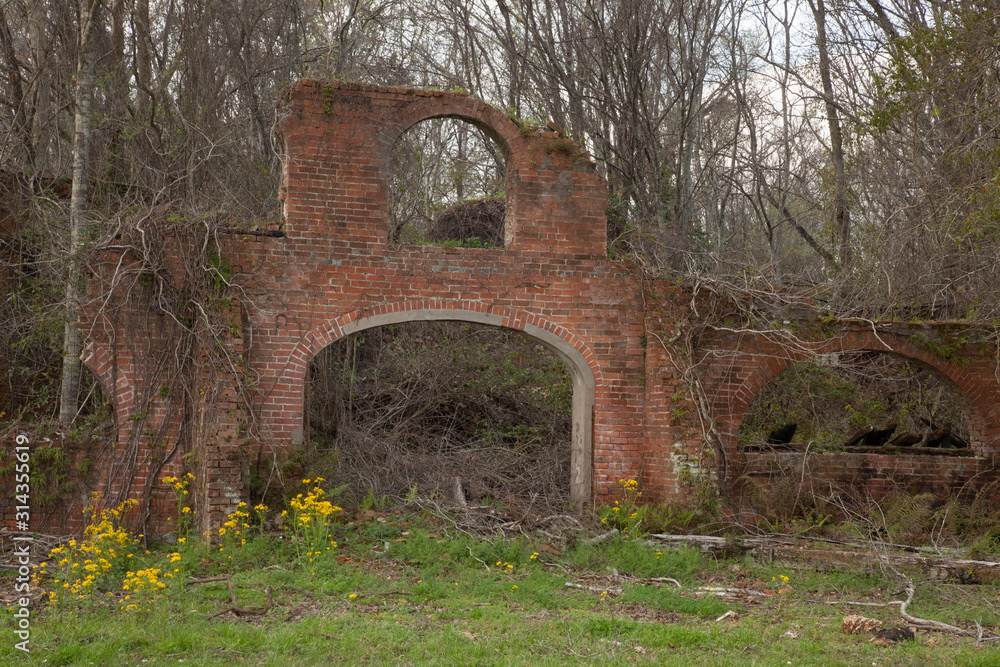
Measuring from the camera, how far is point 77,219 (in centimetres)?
870

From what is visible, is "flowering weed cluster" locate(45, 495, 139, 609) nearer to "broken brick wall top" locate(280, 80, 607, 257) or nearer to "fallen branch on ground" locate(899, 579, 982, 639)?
"broken brick wall top" locate(280, 80, 607, 257)

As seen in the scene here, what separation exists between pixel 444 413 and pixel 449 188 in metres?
5.96

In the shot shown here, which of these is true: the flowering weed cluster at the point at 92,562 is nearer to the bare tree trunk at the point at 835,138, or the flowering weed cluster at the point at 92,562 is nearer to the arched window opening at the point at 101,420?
the arched window opening at the point at 101,420

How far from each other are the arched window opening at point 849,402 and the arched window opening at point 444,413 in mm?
2955

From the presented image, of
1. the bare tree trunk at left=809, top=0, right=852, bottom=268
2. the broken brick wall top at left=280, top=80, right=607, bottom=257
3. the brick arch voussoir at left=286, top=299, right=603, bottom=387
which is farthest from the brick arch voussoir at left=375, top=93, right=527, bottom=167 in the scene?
the bare tree trunk at left=809, top=0, right=852, bottom=268

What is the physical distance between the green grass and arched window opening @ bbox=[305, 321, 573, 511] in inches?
67.7

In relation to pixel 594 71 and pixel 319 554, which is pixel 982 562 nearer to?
pixel 319 554

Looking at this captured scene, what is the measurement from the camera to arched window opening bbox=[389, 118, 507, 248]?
1370 cm

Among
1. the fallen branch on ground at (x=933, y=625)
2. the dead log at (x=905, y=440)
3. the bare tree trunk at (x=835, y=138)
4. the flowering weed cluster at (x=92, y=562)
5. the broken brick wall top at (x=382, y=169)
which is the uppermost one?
the bare tree trunk at (x=835, y=138)

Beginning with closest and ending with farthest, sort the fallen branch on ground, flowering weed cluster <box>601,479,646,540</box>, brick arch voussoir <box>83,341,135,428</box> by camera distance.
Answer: the fallen branch on ground, brick arch voussoir <box>83,341,135,428</box>, flowering weed cluster <box>601,479,646,540</box>

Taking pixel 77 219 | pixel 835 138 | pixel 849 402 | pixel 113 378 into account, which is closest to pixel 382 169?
pixel 77 219

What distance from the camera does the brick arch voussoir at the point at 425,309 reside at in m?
8.49

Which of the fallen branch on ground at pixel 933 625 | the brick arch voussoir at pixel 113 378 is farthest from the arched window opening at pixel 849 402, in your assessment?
the brick arch voussoir at pixel 113 378

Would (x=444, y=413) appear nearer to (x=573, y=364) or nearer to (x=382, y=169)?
(x=573, y=364)
